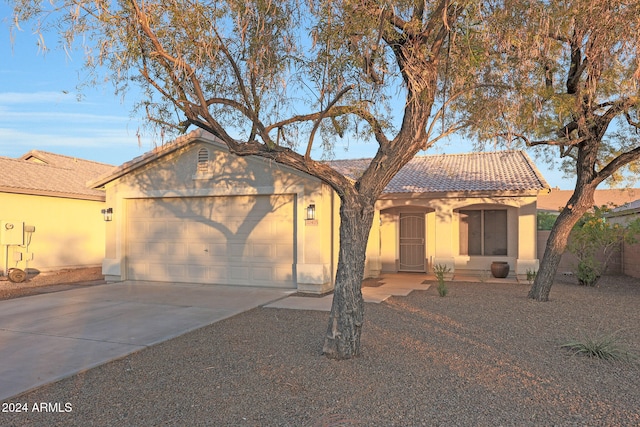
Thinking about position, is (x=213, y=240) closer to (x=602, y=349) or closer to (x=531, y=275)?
(x=531, y=275)

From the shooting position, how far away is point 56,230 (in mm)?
16047

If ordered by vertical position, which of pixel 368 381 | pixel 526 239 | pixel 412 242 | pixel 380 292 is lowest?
pixel 380 292

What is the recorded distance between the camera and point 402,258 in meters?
16.2

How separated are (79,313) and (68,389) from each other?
439 cm

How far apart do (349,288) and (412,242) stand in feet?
35.0

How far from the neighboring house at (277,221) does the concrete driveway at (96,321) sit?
30.0 inches

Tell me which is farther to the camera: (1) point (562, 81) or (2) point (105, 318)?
(1) point (562, 81)

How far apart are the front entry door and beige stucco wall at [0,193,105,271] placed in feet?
37.1

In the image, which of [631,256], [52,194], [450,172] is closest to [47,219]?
[52,194]

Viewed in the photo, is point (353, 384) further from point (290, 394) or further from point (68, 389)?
point (68, 389)

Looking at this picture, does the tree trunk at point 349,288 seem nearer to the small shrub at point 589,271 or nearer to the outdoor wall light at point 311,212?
the outdoor wall light at point 311,212

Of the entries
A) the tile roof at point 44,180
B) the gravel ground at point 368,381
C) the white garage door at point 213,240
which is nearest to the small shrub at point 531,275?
the gravel ground at point 368,381

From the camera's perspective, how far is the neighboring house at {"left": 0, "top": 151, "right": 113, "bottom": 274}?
47.3ft

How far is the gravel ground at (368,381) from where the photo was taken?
4.10m
